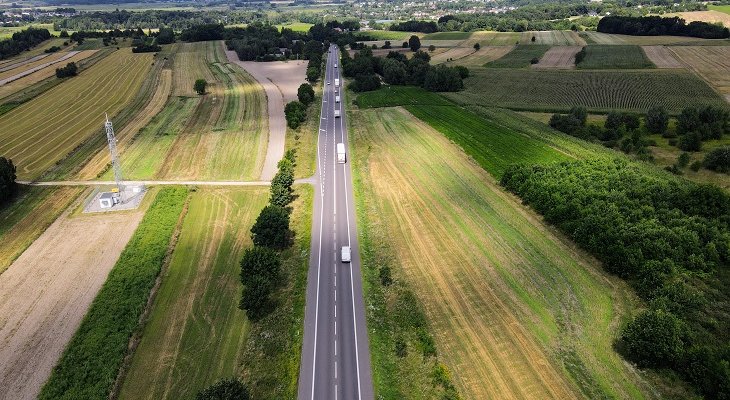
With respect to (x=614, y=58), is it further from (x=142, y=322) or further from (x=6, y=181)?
(x=6, y=181)

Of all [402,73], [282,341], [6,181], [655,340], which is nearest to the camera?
[655,340]

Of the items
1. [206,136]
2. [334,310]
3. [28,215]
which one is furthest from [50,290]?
[206,136]

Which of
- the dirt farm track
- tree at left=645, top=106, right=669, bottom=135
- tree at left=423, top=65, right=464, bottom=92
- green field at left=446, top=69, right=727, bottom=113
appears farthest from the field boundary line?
tree at left=645, top=106, right=669, bottom=135

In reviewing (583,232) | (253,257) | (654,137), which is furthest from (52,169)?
(654,137)

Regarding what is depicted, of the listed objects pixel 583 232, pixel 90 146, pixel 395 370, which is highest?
pixel 90 146

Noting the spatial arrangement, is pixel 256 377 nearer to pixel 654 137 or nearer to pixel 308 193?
pixel 308 193

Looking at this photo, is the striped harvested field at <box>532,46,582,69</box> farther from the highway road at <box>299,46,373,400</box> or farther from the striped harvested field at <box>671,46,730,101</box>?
the highway road at <box>299,46,373,400</box>

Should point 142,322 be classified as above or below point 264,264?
below

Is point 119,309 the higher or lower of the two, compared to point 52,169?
lower
